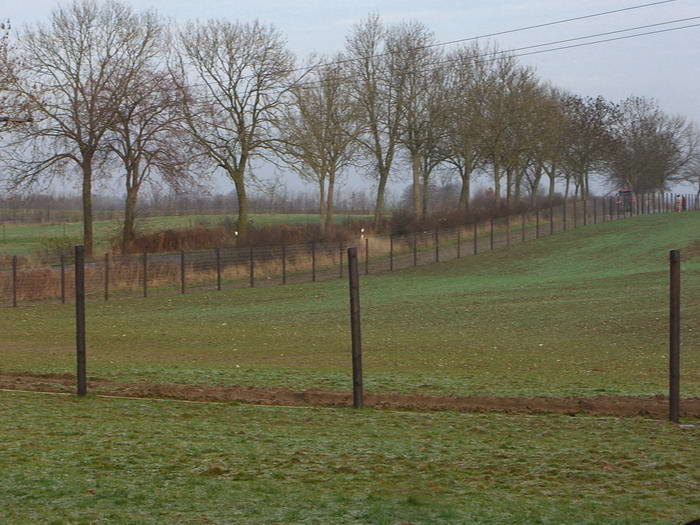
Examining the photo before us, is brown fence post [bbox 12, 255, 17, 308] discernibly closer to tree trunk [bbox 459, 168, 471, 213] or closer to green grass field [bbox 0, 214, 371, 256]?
green grass field [bbox 0, 214, 371, 256]

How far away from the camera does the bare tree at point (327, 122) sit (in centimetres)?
5356

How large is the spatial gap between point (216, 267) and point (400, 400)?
31072mm

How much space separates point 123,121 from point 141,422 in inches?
1542

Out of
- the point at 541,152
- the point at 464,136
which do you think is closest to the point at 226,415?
the point at 464,136

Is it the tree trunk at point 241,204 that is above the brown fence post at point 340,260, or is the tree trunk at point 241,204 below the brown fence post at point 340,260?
above

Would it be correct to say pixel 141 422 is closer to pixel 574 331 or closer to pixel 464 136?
pixel 574 331

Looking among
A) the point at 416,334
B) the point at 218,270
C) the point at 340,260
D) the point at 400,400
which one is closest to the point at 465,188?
the point at 340,260

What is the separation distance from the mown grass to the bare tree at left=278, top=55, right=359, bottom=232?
4288 cm

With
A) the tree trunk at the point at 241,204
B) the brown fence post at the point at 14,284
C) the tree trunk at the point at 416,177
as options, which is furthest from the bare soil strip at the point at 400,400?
the tree trunk at the point at 416,177

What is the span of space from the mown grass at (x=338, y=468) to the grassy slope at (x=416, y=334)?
3.49m

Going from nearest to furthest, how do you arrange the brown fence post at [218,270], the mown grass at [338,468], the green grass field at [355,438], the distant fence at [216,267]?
the mown grass at [338,468]
the green grass field at [355,438]
the distant fence at [216,267]
the brown fence post at [218,270]

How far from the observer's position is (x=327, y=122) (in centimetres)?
5928

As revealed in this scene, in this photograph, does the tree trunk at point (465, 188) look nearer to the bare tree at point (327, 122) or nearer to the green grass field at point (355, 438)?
the bare tree at point (327, 122)

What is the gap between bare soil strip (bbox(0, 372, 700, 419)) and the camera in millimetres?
10945
